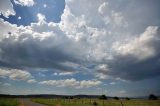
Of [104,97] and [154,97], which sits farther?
[154,97]

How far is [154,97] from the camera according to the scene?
13912cm

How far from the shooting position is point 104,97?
415 ft

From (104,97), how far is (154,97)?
109ft
